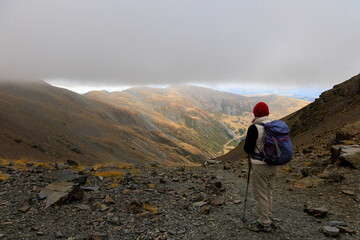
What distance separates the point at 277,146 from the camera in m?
6.16

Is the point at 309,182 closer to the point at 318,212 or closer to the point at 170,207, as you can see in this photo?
the point at 318,212

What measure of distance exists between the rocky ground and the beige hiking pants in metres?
0.62

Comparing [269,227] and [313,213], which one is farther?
[313,213]

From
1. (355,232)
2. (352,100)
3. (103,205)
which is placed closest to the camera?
(355,232)

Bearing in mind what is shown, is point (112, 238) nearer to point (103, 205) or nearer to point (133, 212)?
point (133, 212)

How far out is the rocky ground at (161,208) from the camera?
265 inches

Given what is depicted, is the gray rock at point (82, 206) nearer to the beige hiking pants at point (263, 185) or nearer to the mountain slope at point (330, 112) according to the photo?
the beige hiking pants at point (263, 185)

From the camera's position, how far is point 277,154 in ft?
20.2

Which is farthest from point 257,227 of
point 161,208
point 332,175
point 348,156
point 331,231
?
point 348,156

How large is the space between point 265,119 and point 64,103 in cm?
14523

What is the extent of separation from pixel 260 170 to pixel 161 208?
5.03m

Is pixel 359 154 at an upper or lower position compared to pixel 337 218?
upper

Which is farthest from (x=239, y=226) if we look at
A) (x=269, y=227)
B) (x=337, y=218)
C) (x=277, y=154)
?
(x=337, y=218)

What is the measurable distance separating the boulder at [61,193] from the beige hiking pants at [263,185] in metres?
7.99
